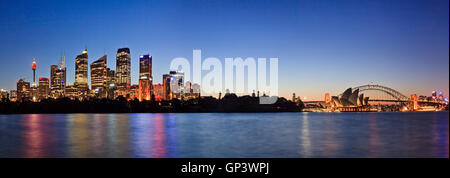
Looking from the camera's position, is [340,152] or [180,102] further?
[180,102]
